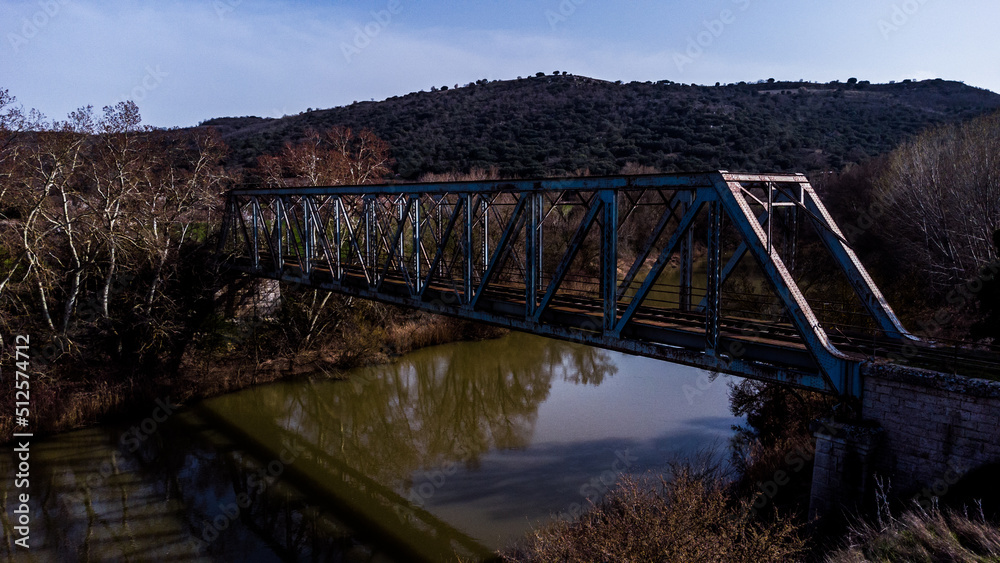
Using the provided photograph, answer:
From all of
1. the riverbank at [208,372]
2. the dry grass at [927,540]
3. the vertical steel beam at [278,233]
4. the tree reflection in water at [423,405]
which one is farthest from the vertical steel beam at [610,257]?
the riverbank at [208,372]

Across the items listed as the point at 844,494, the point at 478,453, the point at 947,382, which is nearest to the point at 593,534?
the point at 844,494

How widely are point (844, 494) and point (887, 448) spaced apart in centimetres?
68

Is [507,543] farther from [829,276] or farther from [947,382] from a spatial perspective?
[829,276]

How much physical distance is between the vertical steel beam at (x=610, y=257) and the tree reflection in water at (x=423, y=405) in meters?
6.61

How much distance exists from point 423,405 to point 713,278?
39.9 ft

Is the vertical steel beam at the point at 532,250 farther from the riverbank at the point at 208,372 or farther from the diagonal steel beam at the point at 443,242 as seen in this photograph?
the riverbank at the point at 208,372

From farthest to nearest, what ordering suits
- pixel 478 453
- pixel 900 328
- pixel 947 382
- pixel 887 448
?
pixel 478 453 < pixel 900 328 < pixel 887 448 < pixel 947 382

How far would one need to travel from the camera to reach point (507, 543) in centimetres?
1018

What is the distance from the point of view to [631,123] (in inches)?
2432

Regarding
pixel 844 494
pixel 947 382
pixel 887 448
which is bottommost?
pixel 844 494

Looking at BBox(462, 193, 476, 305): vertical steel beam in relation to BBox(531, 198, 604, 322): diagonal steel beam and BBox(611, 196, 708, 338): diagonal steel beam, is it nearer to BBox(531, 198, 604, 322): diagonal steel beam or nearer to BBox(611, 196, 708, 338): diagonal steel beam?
BBox(531, 198, 604, 322): diagonal steel beam

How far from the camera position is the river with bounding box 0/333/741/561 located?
35.6 feet

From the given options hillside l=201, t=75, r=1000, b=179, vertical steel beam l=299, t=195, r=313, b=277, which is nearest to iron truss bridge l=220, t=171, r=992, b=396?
vertical steel beam l=299, t=195, r=313, b=277

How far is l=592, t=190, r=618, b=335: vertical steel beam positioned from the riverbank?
43.1ft
